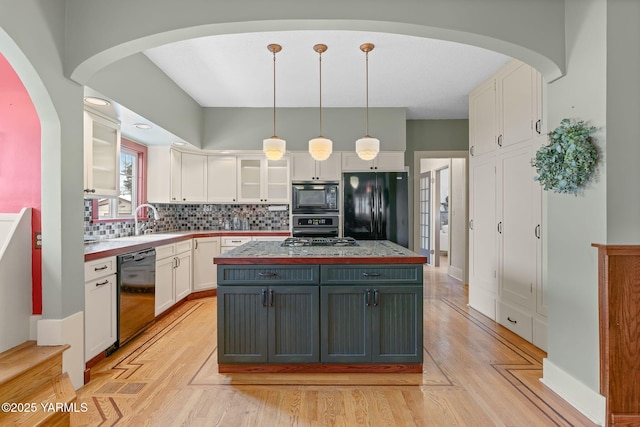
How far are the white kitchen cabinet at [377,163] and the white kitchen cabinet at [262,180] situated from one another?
0.91m

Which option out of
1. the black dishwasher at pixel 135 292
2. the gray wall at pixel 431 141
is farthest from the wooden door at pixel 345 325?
the gray wall at pixel 431 141

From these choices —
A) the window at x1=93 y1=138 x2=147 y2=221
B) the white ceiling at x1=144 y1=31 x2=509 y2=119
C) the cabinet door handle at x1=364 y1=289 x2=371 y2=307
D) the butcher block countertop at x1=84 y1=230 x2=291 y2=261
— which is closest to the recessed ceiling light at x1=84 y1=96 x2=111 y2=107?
the white ceiling at x1=144 y1=31 x2=509 y2=119

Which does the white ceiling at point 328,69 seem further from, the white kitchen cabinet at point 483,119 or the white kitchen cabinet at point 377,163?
the white kitchen cabinet at point 377,163

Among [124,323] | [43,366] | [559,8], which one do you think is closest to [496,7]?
[559,8]

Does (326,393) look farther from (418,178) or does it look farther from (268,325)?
(418,178)

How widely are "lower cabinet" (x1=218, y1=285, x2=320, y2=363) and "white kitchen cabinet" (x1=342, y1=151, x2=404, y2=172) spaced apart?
283 cm

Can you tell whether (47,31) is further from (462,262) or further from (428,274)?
(428,274)

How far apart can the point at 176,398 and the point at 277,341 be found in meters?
0.72

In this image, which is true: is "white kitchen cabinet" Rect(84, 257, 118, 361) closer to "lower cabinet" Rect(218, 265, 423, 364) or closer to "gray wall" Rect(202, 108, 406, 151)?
"lower cabinet" Rect(218, 265, 423, 364)

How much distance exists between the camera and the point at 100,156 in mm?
3055

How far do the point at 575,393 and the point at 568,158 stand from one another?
1411mm

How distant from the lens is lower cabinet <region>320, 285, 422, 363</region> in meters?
2.42

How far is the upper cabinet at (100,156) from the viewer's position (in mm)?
2779

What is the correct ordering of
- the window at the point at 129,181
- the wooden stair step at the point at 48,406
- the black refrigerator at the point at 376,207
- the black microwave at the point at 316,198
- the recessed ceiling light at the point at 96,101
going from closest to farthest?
the wooden stair step at the point at 48,406 < the recessed ceiling light at the point at 96,101 < the window at the point at 129,181 < the black refrigerator at the point at 376,207 < the black microwave at the point at 316,198
